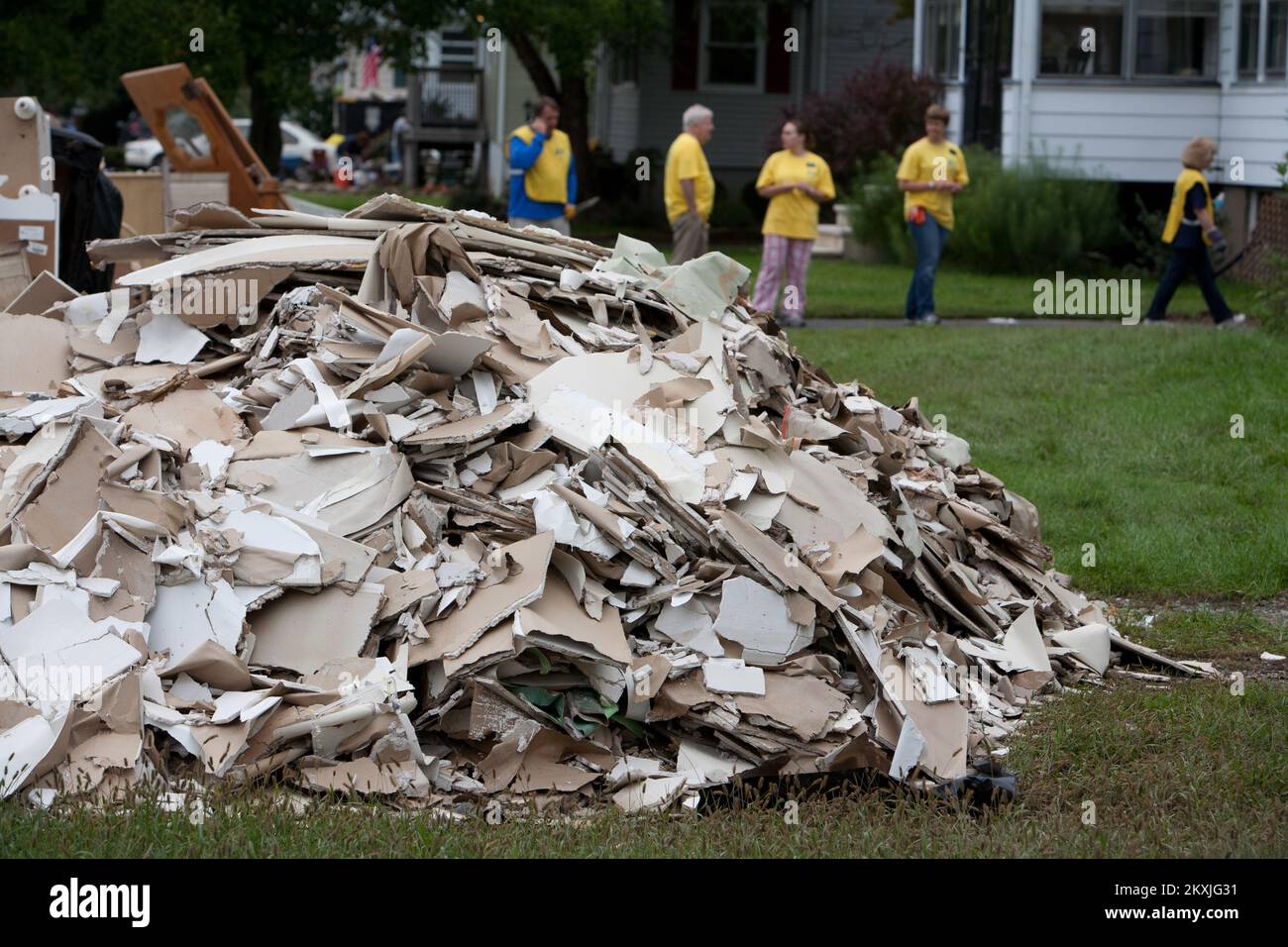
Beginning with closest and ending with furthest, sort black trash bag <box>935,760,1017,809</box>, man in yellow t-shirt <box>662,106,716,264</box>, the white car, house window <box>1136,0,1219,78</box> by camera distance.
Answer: black trash bag <box>935,760,1017,809</box> < man in yellow t-shirt <box>662,106,716,264</box> < house window <box>1136,0,1219,78</box> < the white car

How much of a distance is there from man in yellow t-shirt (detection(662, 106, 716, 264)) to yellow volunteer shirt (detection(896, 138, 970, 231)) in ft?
7.02

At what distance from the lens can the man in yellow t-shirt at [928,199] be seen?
14945mm

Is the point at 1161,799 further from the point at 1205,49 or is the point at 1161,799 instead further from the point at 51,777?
the point at 1205,49

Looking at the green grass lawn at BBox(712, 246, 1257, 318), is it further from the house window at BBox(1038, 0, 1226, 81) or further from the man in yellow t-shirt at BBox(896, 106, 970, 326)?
the house window at BBox(1038, 0, 1226, 81)

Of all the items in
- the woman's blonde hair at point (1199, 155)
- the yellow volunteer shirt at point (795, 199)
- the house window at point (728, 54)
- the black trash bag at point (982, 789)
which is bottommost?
the black trash bag at point (982, 789)

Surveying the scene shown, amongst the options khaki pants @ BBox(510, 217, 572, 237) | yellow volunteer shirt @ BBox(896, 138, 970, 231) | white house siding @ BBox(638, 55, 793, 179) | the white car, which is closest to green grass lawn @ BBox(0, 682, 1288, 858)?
khaki pants @ BBox(510, 217, 572, 237)

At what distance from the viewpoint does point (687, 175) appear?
1429 centimetres

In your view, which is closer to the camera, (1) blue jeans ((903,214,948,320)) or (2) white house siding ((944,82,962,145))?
(1) blue jeans ((903,214,948,320))

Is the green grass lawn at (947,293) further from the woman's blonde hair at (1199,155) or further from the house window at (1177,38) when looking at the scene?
the house window at (1177,38)

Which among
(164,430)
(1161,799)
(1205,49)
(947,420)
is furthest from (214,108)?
(1205,49)

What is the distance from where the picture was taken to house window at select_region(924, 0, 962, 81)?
2331cm

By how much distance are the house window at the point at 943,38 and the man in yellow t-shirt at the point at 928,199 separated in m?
8.66

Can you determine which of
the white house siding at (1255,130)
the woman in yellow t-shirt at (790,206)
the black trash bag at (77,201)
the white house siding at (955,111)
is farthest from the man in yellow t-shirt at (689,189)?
the white house siding at (955,111)

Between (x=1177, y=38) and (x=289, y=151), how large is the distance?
33042 mm
